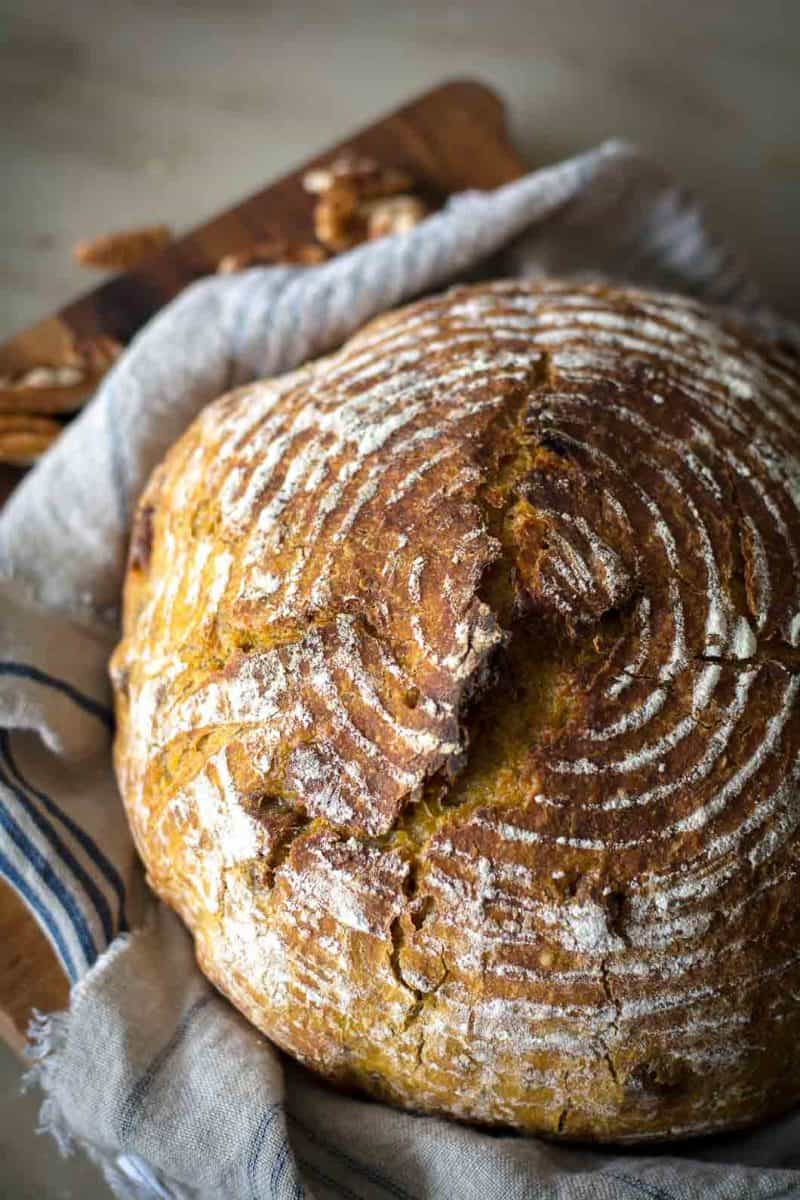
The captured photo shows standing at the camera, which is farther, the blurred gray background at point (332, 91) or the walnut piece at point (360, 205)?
the blurred gray background at point (332, 91)

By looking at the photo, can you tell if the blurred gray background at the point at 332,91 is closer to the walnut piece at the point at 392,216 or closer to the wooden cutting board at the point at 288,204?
the wooden cutting board at the point at 288,204

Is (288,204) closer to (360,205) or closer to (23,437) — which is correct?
(360,205)

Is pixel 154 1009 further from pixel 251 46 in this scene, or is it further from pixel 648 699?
pixel 251 46

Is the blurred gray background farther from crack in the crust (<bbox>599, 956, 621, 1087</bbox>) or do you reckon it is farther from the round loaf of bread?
crack in the crust (<bbox>599, 956, 621, 1087</bbox>)

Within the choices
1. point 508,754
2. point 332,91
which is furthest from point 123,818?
point 332,91

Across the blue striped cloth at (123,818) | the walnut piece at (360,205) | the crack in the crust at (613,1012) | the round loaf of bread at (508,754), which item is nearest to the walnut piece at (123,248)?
the walnut piece at (360,205)

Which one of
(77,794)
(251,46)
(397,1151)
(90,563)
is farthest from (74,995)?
(251,46)

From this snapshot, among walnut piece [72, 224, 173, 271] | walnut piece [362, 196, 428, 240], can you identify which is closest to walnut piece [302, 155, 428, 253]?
walnut piece [362, 196, 428, 240]
